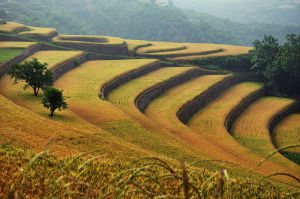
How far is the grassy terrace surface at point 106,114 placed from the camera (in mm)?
13849

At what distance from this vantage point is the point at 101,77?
84.4 feet

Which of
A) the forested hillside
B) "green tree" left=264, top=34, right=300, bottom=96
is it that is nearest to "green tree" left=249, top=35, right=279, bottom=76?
"green tree" left=264, top=34, right=300, bottom=96

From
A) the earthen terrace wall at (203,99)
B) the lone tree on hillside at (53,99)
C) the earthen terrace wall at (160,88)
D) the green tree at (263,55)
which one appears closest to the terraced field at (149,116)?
the earthen terrace wall at (203,99)

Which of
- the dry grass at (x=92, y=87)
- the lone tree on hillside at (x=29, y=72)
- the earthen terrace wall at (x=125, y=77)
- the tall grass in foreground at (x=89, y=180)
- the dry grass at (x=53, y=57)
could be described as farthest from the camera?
the dry grass at (x=53, y=57)

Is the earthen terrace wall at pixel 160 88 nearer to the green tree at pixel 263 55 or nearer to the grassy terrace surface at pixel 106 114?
the grassy terrace surface at pixel 106 114

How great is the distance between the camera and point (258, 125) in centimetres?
2323

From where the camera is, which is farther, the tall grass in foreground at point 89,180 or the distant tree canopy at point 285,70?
the distant tree canopy at point 285,70

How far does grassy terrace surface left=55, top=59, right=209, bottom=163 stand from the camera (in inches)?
545

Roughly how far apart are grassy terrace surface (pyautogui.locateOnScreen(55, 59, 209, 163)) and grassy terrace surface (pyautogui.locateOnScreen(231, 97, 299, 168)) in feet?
23.4

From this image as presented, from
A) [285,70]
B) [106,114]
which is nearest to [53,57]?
[106,114]

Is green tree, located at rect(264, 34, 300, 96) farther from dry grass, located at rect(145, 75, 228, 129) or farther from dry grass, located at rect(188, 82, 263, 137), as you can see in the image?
dry grass, located at rect(145, 75, 228, 129)

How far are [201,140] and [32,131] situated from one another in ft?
31.1

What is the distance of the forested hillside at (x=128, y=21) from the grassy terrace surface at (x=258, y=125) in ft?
192

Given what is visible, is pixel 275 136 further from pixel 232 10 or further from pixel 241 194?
pixel 232 10
